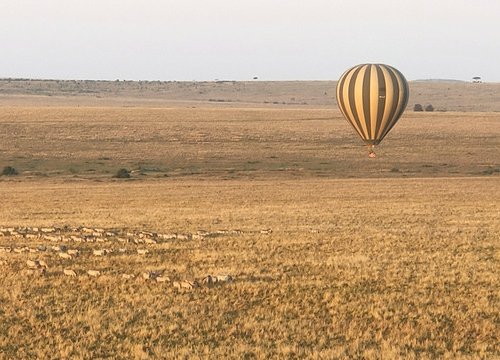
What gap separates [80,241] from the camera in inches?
1142

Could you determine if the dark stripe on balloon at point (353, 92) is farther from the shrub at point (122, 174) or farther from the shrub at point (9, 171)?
the shrub at point (9, 171)

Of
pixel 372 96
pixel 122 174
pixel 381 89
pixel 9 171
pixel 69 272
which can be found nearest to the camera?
pixel 69 272

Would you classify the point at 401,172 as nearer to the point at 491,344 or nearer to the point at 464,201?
the point at 464,201

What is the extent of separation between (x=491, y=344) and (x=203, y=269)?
920cm

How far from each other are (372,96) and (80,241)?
24978 millimetres

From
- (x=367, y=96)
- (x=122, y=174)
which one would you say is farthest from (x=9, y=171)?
(x=367, y=96)

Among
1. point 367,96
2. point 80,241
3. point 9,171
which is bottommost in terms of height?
point 9,171

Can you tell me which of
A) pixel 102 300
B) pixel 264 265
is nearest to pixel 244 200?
pixel 264 265

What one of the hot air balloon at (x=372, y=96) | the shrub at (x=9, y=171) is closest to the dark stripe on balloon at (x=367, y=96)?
the hot air balloon at (x=372, y=96)

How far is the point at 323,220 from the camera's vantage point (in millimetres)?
36469

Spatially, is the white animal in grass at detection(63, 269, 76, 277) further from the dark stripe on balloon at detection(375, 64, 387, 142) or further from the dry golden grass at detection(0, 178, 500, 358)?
the dark stripe on balloon at detection(375, 64, 387, 142)

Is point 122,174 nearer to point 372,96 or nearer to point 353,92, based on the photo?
point 353,92

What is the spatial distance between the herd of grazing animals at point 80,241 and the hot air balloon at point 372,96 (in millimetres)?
19723

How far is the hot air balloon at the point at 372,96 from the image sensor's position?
49.7m
